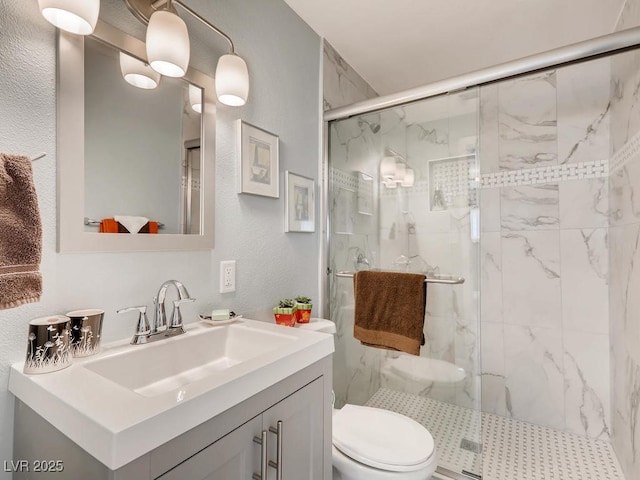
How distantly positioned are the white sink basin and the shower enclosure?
885 mm

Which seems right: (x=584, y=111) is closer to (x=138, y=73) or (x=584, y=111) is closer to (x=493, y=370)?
(x=493, y=370)

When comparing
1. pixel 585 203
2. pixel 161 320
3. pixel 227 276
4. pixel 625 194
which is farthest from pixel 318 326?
pixel 585 203

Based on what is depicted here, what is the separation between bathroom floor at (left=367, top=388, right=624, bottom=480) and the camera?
1.65 metres

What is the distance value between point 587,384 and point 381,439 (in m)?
1.57

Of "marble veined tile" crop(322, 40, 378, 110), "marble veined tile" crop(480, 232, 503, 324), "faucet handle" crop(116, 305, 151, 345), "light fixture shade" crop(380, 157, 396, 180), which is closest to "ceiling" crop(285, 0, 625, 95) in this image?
"marble veined tile" crop(322, 40, 378, 110)

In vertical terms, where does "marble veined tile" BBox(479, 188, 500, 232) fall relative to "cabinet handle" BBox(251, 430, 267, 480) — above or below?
above

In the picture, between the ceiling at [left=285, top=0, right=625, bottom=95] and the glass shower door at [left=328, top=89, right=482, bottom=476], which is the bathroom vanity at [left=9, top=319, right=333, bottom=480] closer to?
the glass shower door at [left=328, top=89, right=482, bottom=476]

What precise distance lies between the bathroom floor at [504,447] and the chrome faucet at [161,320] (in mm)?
1435

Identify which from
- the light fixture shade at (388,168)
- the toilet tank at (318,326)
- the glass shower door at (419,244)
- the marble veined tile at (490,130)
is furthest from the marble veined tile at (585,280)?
the toilet tank at (318,326)

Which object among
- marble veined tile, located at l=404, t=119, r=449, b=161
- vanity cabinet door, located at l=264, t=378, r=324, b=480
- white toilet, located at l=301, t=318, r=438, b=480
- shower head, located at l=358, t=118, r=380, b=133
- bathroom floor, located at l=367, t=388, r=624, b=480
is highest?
shower head, located at l=358, t=118, r=380, b=133

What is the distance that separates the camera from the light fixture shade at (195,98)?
3.98 feet

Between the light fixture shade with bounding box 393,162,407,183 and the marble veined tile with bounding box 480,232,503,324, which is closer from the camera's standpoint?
the light fixture shade with bounding box 393,162,407,183

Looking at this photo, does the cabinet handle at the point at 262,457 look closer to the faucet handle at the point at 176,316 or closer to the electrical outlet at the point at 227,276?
the faucet handle at the point at 176,316

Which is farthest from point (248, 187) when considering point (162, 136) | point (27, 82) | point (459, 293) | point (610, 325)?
point (610, 325)
